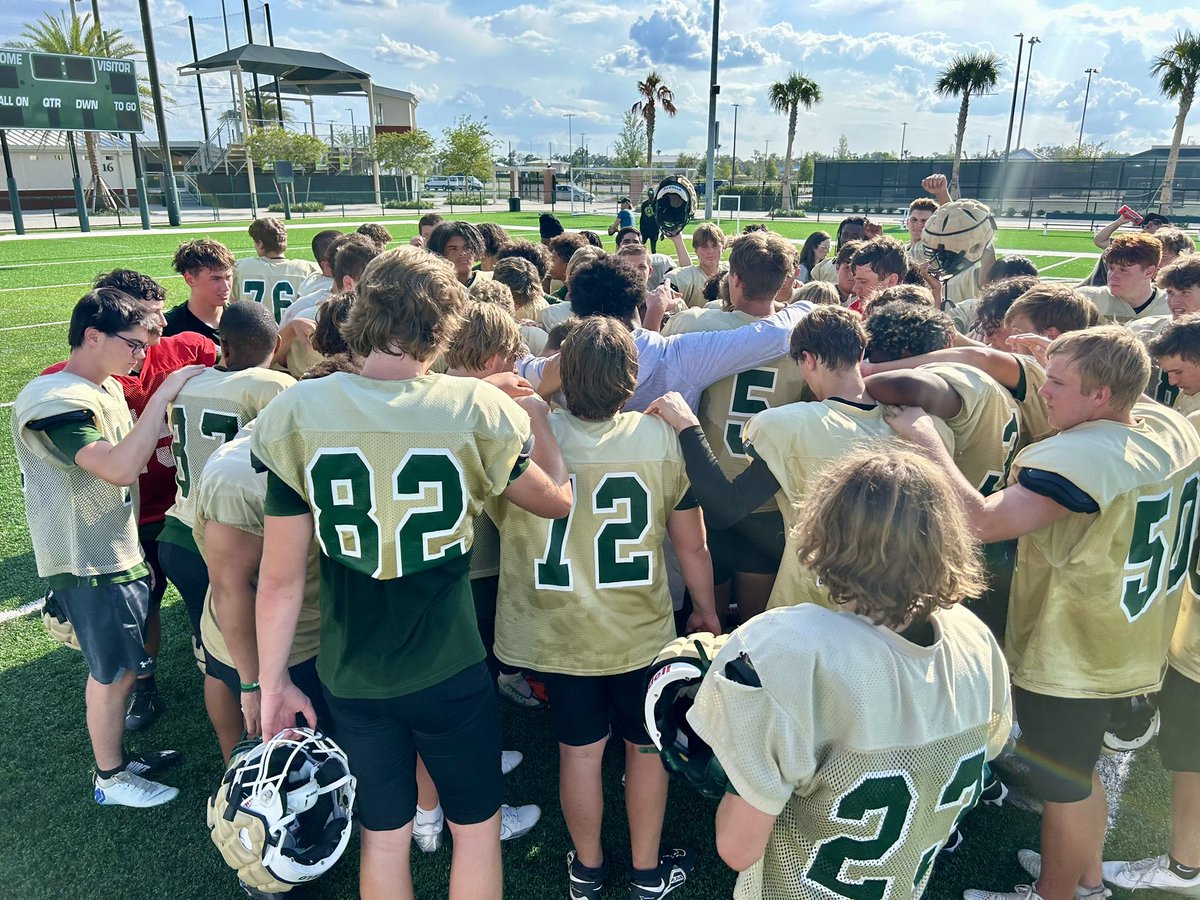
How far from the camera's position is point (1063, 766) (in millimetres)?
2471

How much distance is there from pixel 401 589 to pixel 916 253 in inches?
231

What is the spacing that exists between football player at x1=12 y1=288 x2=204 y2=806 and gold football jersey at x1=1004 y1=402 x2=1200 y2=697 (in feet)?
10.0

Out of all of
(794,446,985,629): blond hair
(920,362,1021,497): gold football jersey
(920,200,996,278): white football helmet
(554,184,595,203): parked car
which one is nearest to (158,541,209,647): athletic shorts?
(794,446,985,629): blond hair

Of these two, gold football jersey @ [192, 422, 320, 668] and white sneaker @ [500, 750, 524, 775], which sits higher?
gold football jersey @ [192, 422, 320, 668]

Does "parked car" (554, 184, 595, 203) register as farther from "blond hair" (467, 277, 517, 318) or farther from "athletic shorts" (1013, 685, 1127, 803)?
"athletic shorts" (1013, 685, 1127, 803)

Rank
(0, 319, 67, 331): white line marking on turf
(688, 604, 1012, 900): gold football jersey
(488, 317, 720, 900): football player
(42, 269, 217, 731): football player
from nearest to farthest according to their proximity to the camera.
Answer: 1. (688, 604, 1012, 900): gold football jersey
2. (488, 317, 720, 900): football player
3. (42, 269, 217, 731): football player
4. (0, 319, 67, 331): white line marking on turf

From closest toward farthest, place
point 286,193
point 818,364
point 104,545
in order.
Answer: point 818,364 → point 104,545 → point 286,193

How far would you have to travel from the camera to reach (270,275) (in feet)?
19.9

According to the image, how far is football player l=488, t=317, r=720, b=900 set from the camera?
258 cm

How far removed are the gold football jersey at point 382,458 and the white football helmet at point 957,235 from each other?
4.87m

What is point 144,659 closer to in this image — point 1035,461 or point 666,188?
point 1035,461

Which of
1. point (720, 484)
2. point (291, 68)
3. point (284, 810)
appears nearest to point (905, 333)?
point (720, 484)

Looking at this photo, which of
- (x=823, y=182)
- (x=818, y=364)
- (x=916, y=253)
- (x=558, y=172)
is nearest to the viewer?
(x=818, y=364)

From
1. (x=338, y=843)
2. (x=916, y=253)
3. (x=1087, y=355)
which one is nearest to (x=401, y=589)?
(x=338, y=843)
